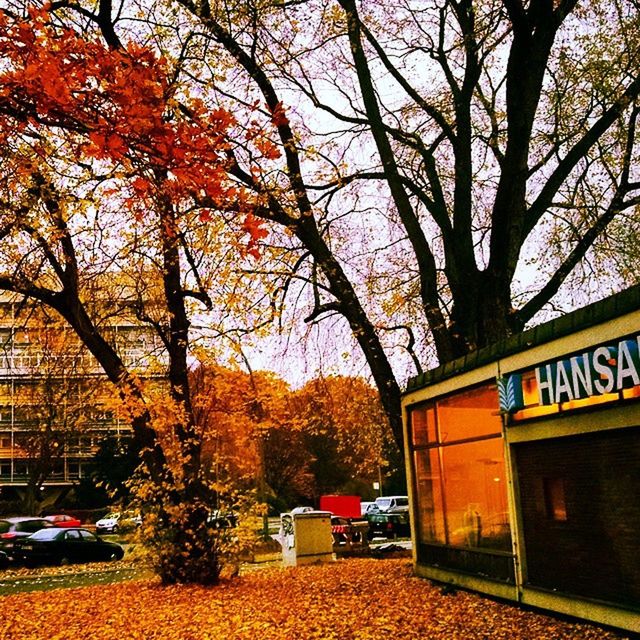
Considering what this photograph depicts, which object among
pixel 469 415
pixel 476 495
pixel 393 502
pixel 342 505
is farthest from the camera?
pixel 393 502

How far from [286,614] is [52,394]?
61.3 feet

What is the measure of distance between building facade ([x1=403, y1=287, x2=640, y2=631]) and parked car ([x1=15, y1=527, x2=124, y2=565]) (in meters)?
16.6

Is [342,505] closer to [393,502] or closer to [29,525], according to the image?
[393,502]

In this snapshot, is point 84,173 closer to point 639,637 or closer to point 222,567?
point 222,567

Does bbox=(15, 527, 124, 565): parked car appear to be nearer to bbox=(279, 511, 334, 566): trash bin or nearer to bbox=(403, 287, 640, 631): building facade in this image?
bbox=(279, 511, 334, 566): trash bin

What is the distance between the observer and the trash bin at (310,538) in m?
19.5

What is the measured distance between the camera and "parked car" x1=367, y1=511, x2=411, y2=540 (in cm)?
3322

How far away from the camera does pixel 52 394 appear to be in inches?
1059

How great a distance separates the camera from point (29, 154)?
11.1m

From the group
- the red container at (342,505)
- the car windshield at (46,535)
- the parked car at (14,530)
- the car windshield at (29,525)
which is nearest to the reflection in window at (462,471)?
the car windshield at (46,535)

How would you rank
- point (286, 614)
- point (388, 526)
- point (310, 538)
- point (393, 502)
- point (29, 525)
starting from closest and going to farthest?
point (286, 614) → point (310, 538) → point (29, 525) → point (388, 526) → point (393, 502)

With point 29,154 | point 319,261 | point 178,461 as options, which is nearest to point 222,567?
point 178,461

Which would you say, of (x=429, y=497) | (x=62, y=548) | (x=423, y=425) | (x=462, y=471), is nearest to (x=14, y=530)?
(x=62, y=548)

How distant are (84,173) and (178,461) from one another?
5.68 m
